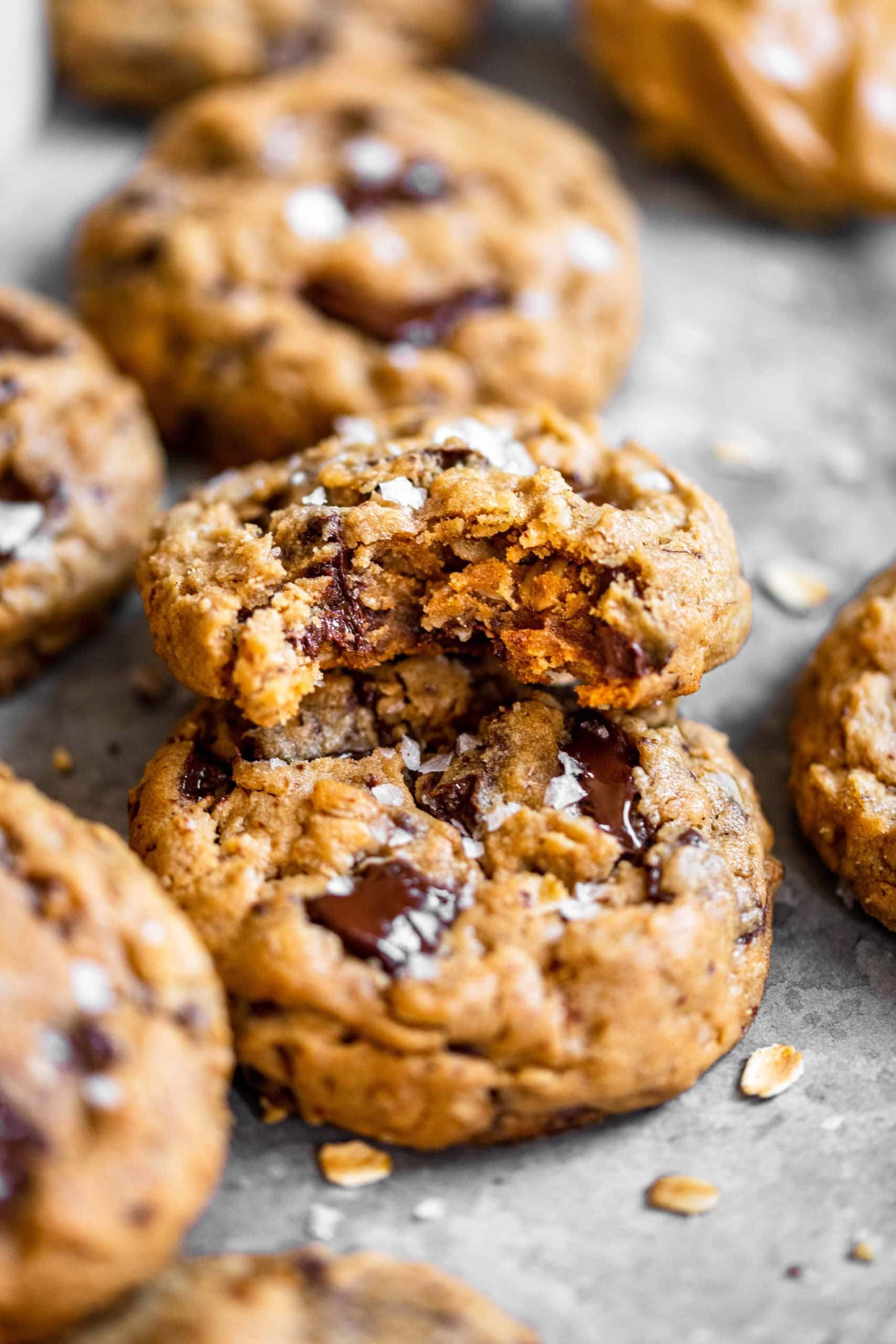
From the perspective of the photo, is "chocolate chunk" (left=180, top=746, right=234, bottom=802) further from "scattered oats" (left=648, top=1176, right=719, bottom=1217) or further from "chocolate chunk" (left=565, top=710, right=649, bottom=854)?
"scattered oats" (left=648, top=1176, right=719, bottom=1217)

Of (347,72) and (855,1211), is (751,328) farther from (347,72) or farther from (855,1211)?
(855,1211)

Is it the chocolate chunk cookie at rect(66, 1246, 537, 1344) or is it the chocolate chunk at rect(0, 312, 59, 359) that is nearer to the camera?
the chocolate chunk cookie at rect(66, 1246, 537, 1344)

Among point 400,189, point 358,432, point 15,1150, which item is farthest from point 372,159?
point 15,1150

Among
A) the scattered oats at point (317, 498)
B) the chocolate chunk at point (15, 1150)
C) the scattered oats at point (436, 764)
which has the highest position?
the scattered oats at point (317, 498)

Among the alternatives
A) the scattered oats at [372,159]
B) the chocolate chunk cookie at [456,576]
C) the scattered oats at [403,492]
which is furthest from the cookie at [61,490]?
the scattered oats at [372,159]

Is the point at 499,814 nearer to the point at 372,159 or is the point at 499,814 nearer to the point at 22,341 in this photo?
the point at 22,341

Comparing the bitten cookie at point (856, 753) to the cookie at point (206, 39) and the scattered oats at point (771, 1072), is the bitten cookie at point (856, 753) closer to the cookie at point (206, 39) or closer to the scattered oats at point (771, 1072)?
the scattered oats at point (771, 1072)

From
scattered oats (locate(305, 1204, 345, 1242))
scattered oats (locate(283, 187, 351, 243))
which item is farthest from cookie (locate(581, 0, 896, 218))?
scattered oats (locate(305, 1204, 345, 1242))

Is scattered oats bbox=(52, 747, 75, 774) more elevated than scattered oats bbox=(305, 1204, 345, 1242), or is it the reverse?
scattered oats bbox=(305, 1204, 345, 1242)
